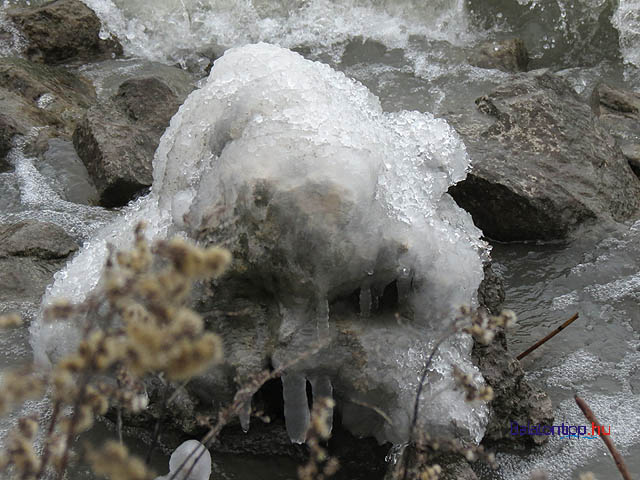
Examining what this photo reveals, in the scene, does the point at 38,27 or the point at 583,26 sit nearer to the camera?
the point at 38,27

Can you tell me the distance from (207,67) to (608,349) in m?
5.23

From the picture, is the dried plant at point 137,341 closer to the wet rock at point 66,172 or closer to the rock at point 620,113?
the wet rock at point 66,172

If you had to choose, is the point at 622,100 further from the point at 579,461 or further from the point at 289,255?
the point at 289,255

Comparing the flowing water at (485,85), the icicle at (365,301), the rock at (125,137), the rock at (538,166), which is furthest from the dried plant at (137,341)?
the rock at (125,137)

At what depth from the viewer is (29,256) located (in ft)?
12.5

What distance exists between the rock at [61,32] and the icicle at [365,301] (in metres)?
5.71

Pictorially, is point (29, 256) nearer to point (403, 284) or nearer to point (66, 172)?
point (66, 172)

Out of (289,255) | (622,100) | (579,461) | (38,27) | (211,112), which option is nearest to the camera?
(289,255)

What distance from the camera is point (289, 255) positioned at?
89.0 inches

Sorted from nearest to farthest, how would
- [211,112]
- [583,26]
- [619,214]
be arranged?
[211,112] < [619,214] < [583,26]

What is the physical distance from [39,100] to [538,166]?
13.1ft

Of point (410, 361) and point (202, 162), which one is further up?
point (202, 162)

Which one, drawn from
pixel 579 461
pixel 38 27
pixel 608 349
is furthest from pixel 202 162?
pixel 38 27

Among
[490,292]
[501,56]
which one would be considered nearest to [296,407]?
[490,292]
